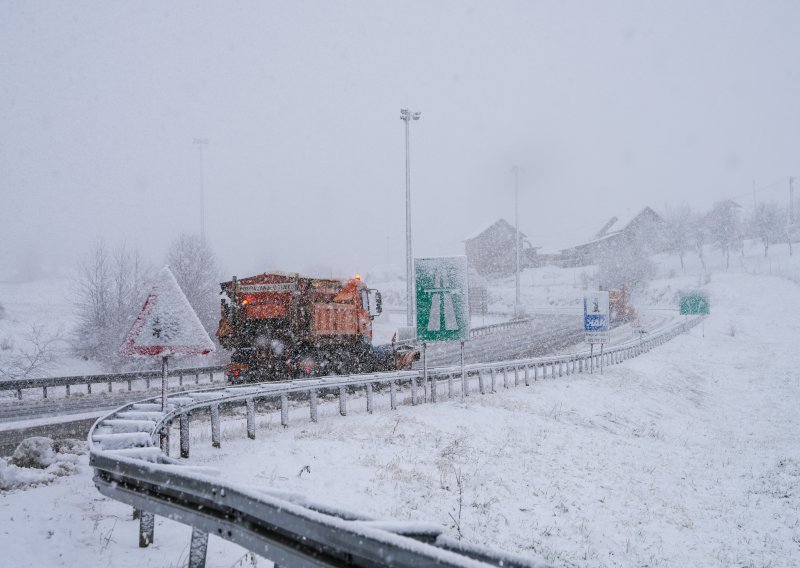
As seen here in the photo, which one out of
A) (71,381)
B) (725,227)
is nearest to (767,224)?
(725,227)

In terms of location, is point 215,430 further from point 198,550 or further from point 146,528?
point 198,550

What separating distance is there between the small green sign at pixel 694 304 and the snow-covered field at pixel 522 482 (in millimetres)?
28482

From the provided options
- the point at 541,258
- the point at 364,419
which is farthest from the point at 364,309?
the point at 541,258

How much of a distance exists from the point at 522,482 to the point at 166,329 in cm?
675

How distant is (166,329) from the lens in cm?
837

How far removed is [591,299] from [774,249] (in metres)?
83.5

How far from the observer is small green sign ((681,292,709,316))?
155 ft

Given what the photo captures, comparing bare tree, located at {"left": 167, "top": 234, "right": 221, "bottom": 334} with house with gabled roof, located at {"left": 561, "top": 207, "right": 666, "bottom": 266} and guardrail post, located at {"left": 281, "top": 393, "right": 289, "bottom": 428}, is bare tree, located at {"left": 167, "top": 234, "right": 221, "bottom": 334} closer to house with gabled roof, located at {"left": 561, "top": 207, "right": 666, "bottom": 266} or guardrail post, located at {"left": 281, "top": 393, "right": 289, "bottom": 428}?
guardrail post, located at {"left": 281, "top": 393, "right": 289, "bottom": 428}

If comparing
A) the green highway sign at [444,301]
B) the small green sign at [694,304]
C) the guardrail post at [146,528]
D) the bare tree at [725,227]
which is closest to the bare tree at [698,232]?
the bare tree at [725,227]

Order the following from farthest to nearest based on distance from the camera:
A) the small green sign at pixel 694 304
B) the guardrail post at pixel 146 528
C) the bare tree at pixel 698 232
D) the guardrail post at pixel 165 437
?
1. the bare tree at pixel 698 232
2. the small green sign at pixel 694 304
3. the guardrail post at pixel 165 437
4. the guardrail post at pixel 146 528

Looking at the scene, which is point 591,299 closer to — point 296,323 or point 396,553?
point 296,323

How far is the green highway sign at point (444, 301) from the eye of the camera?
15.6m

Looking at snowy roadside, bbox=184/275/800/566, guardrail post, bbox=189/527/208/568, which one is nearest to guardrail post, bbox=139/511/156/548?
guardrail post, bbox=189/527/208/568

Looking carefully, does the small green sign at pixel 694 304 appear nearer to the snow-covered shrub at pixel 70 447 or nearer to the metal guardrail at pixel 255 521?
the snow-covered shrub at pixel 70 447
